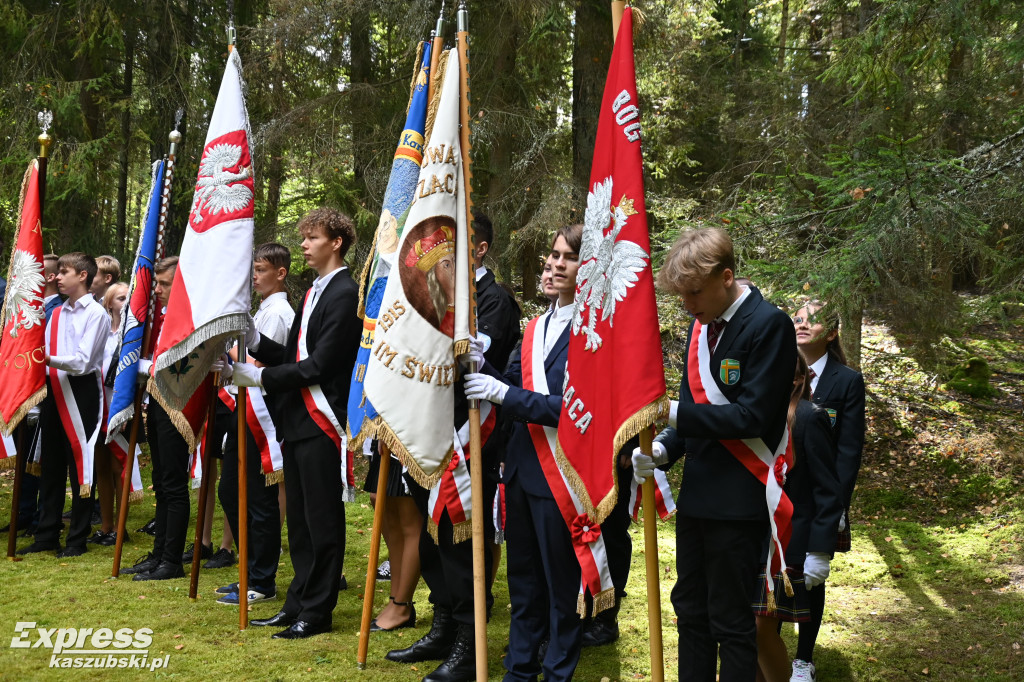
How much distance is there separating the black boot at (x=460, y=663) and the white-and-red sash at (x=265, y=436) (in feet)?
4.79

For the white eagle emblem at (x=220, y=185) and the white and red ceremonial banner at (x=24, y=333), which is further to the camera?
the white and red ceremonial banner at (x=24, y=333)


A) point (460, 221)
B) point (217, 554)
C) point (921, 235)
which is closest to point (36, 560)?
point (217, 554)

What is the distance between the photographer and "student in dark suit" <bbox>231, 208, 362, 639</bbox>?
426cm

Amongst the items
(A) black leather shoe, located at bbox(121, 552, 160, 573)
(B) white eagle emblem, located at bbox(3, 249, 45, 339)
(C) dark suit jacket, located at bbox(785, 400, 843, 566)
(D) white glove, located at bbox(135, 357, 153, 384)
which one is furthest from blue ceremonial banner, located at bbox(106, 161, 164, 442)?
(C) dark suit jacket, located at bbox(785, 400, 843, 566)

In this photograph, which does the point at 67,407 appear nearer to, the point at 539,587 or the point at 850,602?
the point at 539,587

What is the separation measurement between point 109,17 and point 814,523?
8940 millimetres

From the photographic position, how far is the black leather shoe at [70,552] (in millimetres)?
5832

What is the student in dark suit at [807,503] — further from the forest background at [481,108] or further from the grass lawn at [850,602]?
the forest background at [481,108]

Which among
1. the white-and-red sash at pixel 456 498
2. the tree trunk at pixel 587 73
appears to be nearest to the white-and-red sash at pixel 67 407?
the white-and-red sash at pixel 456 498

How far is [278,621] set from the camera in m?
4.44

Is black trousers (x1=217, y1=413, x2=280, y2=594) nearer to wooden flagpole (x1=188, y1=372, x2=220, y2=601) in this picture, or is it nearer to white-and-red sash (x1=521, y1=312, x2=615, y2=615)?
wooden flagpole (x1=188, y1=372, x2=220, y2=601)

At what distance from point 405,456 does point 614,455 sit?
0.93m

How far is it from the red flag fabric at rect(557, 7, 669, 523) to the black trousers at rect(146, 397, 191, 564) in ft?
10.4

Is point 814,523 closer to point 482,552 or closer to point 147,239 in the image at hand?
point 482,552
